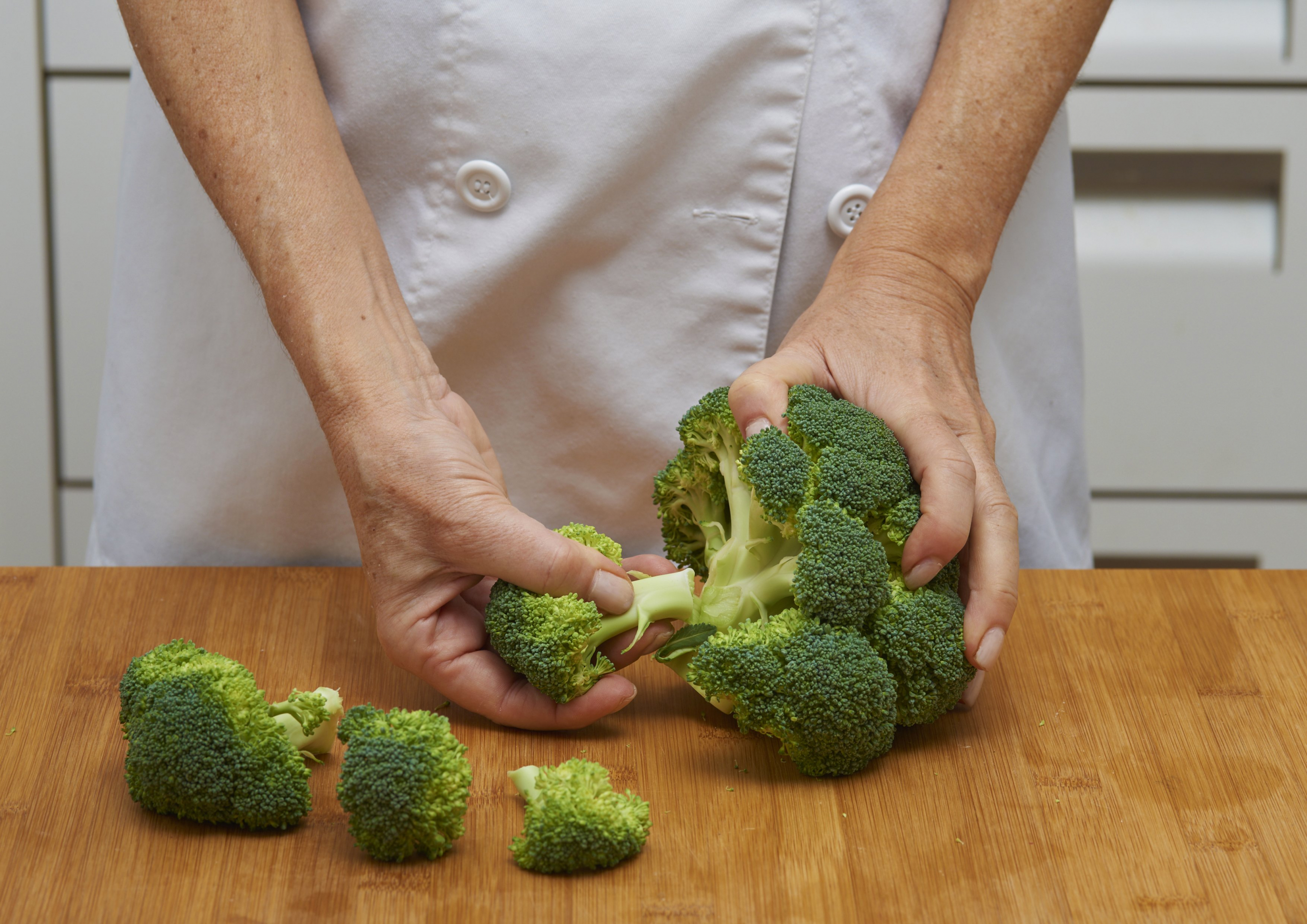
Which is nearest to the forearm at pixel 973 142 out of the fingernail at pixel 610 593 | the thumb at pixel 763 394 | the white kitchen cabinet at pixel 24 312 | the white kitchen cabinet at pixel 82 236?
the thumb at pixel 763 394

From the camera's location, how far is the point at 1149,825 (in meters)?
0.91

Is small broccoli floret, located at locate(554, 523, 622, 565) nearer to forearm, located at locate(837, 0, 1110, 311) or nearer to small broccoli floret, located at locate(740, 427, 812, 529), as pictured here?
small broccoli floret, located at locate(740, 427, 812, 529)

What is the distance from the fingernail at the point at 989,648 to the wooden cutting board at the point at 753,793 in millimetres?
66

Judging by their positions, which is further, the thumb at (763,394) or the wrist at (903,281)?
the wrist at (903,281)

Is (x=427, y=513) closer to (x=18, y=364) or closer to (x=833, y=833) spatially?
(x=833, y=833)

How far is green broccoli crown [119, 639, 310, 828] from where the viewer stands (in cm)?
86

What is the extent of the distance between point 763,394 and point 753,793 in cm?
33

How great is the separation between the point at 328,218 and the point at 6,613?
50cm

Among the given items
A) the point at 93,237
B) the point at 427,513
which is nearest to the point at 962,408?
the point at 427,513

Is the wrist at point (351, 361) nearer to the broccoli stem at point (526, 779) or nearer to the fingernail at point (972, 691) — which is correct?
the broccoli stem at point (526, 779)

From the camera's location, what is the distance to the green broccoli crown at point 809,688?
933 mm

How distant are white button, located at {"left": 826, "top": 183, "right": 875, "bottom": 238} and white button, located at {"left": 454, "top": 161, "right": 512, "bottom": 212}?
13.5 inches

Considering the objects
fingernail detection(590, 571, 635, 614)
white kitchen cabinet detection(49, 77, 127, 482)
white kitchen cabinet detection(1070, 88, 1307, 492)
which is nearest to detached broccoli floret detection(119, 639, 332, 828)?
fingernail detection(590, 571, 635, 614)

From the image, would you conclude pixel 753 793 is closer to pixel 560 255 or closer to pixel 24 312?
pixel 560 255
